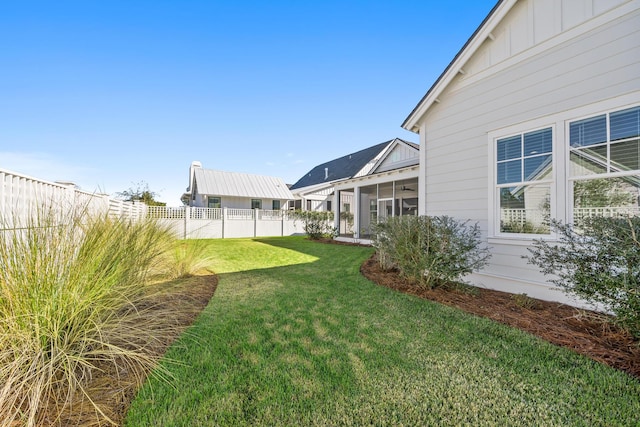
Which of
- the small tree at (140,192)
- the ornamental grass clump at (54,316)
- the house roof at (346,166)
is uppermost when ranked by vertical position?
the house roof at (346,166)

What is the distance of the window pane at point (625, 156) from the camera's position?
3.44 m

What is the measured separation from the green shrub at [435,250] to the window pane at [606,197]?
1.52 meters

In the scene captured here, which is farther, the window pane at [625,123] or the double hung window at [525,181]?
the double hung window at [525,181]

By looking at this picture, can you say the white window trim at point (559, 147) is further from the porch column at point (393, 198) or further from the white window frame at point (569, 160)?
the porch column at point (393, 198)

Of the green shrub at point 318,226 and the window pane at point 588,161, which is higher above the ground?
the window pane at point 588,161

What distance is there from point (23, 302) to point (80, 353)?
0.60 meters

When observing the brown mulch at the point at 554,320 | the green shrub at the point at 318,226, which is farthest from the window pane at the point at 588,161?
the green shrub at the point at 318,226

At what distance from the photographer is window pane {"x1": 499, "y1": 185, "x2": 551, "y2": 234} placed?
436 cm

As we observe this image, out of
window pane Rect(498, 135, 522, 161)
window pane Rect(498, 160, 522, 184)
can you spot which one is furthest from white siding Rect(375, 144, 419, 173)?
window pane Rect(498, 160, 522, 184)

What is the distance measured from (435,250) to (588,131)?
2993 millimetres

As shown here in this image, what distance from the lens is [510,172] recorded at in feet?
15.6

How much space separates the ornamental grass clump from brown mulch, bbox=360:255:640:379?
4400 mm

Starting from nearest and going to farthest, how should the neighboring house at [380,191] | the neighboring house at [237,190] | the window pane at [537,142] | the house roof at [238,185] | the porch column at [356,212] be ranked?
1. the window pane at [537,142]
2. the neighboring house at [380,191]
3. the porch column at [356,212]
4. the house roof at [238,185]
5. the neighboring house at [237,190]

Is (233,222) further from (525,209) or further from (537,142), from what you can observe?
(537,142)
